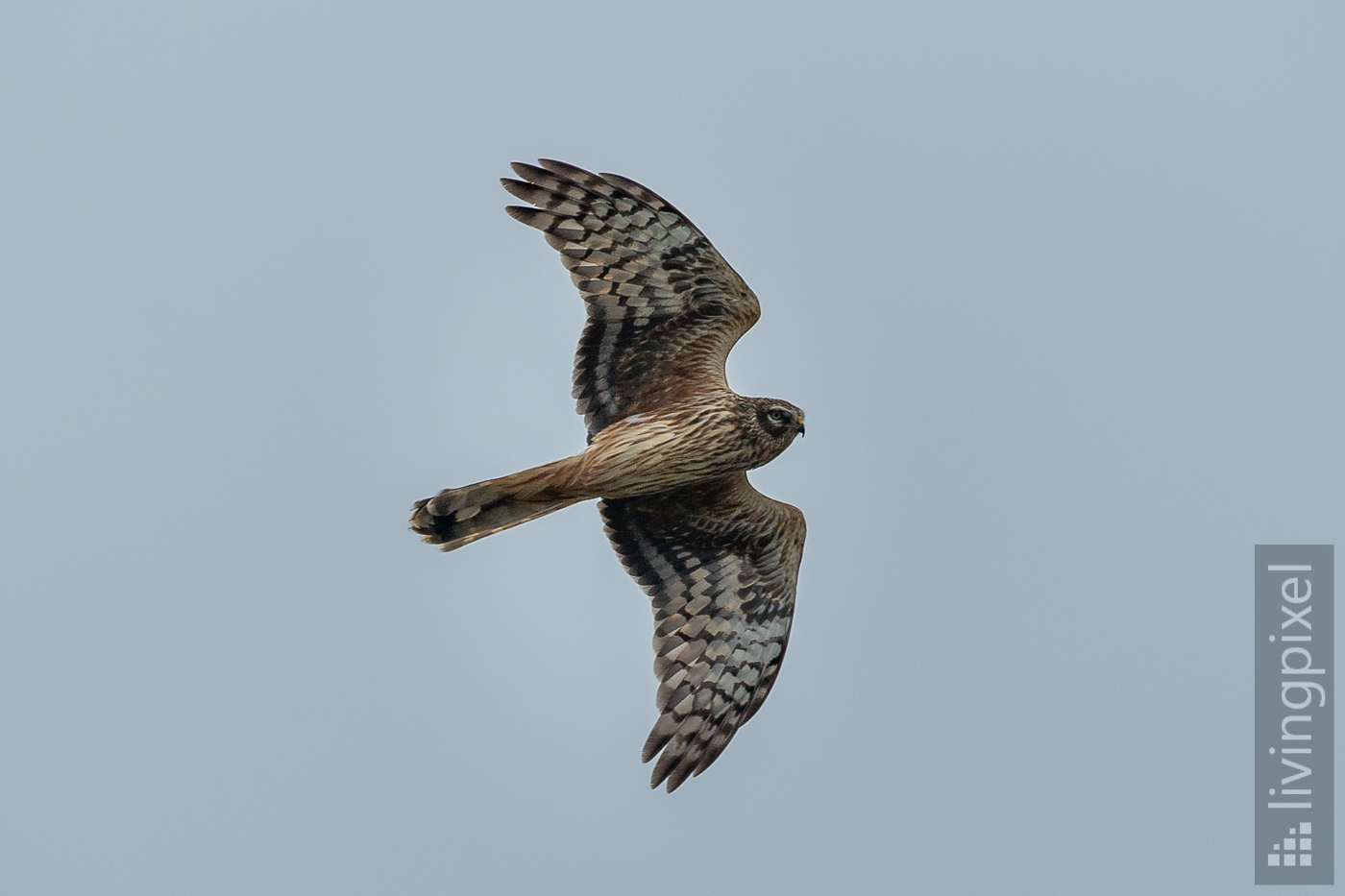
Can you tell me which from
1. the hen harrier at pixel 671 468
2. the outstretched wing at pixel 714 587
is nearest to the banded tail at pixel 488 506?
the hen harrier at pixel 671 468

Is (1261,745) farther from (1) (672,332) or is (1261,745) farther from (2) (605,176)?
(2) (605,176)

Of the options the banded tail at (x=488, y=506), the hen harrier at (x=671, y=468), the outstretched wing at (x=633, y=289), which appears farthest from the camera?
the outstretched wing at (x=633, y=289)

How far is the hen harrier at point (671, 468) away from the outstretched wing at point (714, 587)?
0.01m

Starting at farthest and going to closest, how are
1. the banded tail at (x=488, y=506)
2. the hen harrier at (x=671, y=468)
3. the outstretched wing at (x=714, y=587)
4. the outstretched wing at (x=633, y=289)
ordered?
the outstretched wing at (x=714, y=587) < the outstretched wing at (x=633, y=289) < the hen harrier at (x=671, y=468) < the banded tail at (x=488, y=506)

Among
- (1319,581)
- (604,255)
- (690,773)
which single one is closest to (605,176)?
(604,255)

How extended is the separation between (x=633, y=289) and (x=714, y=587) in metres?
2.34

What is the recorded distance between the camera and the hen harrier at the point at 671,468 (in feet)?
37.1

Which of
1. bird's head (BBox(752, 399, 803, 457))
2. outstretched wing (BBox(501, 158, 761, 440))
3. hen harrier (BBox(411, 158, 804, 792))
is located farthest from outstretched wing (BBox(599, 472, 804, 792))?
outstretched wing (BBox(501, 158, 761, 440))

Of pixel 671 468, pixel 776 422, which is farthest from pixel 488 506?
pixel 776 422

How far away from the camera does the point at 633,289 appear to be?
11.6 m

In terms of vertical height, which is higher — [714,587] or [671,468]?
[671,468]

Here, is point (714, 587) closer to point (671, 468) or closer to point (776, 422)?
point (671, 468)

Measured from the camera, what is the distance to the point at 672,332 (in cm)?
1173

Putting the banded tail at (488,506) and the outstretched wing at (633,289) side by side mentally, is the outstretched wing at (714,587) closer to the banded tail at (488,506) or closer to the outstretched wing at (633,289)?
the outstretched wing at (633,289)
